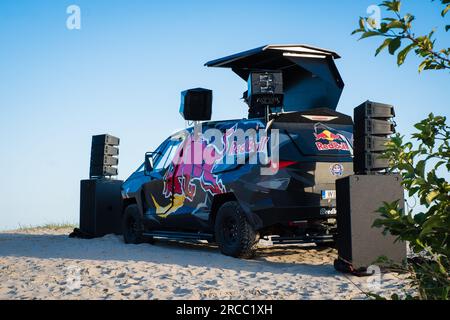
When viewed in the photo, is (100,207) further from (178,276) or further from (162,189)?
(178,276)

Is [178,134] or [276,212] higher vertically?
[178,134]

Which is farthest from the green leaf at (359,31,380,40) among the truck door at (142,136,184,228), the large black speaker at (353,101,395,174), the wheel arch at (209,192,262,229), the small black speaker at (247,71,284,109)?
the truck door at (142,136,184,228)

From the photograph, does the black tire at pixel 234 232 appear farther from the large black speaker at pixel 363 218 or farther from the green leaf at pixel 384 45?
the green leaf at pixel 384 45

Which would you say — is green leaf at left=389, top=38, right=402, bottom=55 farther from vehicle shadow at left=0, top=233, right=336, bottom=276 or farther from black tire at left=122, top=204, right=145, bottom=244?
black tire at left=122, top=204, right=145, bottom=244

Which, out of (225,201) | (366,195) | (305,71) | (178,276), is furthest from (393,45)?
(305,71)

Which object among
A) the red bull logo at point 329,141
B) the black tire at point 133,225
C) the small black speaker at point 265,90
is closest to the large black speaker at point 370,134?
the red bull logo at point 329,141

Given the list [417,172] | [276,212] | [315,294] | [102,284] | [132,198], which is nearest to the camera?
[417,172]

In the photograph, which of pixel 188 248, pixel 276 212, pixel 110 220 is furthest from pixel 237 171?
pixel 110 220

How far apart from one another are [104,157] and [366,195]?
28.7 ft

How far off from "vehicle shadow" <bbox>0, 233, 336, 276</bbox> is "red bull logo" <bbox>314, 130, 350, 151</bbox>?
1587mm

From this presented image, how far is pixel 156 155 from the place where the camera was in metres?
10.7

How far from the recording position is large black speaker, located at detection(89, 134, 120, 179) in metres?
14.2

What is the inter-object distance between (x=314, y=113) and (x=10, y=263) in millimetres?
4851

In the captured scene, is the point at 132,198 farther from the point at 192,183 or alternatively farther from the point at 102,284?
the point at 102,284
